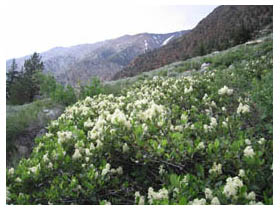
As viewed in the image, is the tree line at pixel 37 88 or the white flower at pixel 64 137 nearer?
the white flower at pixel 64 137

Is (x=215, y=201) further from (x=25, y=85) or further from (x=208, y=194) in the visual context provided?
(x=25, y=85)

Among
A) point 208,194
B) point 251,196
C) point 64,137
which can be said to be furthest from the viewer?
point 64,137

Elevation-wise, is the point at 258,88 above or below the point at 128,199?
above

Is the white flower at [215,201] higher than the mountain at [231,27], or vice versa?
the mountain at [231,27]

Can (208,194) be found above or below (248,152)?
below

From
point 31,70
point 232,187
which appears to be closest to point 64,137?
point 232,187

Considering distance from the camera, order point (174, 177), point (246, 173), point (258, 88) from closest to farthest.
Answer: point (246, 173)
point (174, 177)
point (258, 88)

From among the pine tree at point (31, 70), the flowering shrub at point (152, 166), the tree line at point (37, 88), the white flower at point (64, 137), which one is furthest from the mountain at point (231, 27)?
the white flower at point (64, 137)

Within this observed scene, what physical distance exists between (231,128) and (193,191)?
743 mm

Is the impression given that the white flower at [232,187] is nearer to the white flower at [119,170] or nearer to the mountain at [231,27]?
the white flower at [119,170]

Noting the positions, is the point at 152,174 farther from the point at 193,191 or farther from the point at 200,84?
the point at 200,84

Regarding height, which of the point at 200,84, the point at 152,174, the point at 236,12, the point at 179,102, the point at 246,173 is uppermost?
the point at 236,12

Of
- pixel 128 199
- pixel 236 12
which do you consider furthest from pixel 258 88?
pixel 236 12
